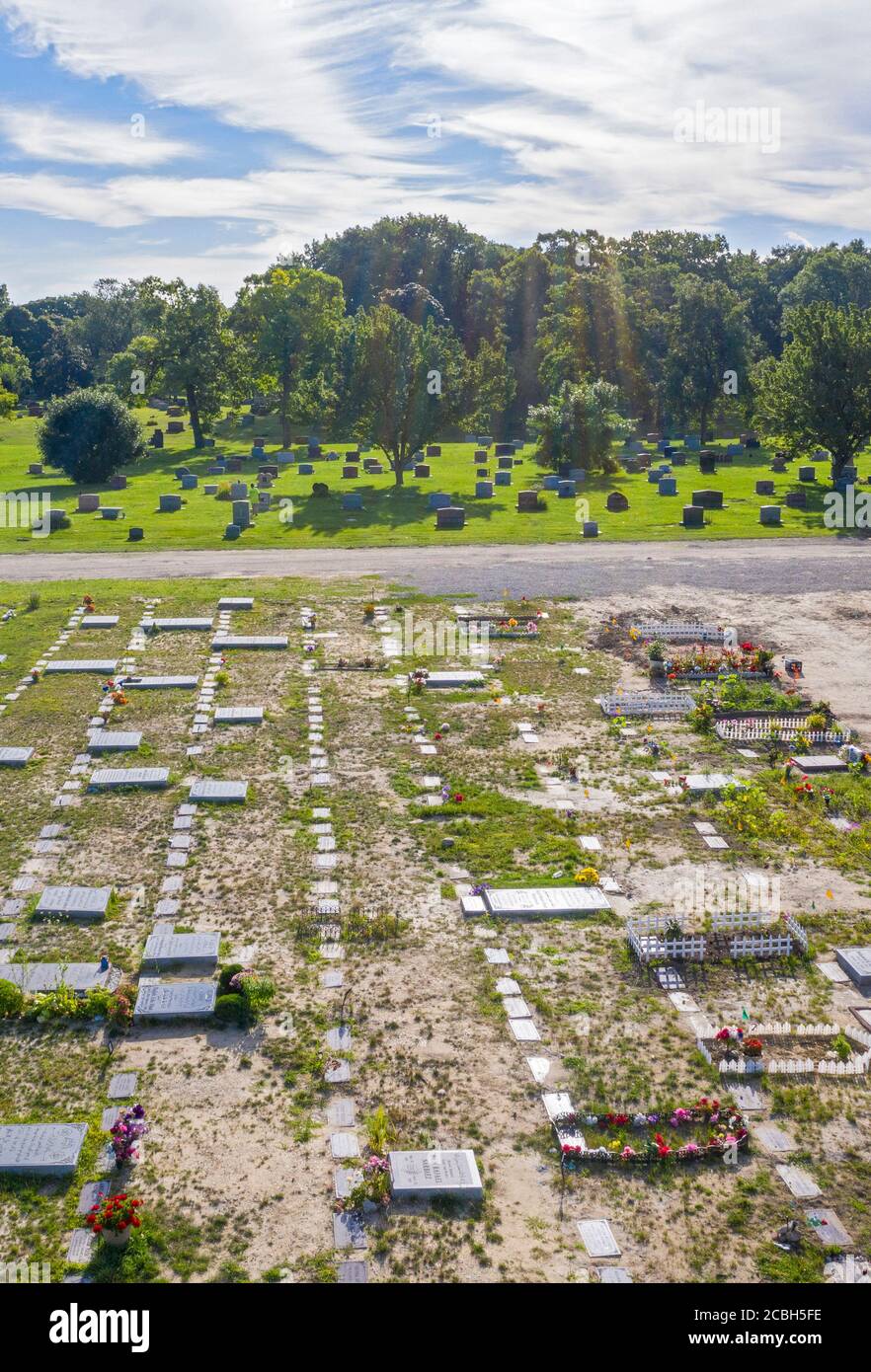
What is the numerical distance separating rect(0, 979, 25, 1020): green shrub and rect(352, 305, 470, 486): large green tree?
47981 millimetres

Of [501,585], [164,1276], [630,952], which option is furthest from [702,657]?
[164,1276]

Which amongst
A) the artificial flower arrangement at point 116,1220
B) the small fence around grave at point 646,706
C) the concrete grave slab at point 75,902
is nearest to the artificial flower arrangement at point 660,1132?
the artificial flower arrangement at point 116,1220

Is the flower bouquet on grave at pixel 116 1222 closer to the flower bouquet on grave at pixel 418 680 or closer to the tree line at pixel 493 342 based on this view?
the flower bouquet on grave at pixel 418 680

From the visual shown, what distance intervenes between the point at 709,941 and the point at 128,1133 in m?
8.37

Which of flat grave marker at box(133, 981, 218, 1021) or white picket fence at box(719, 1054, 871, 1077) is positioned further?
flat grave marker at box(133, 981, 218, 1021)

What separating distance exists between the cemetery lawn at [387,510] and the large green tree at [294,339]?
705 centimetres

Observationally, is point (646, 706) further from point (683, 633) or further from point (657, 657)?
point (683, 633)

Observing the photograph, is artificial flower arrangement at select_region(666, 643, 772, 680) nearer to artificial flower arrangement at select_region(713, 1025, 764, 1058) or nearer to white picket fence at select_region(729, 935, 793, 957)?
white picket fence at select_region(729, 935, 793, 957)

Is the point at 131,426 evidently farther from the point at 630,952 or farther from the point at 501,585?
the point at 630,952

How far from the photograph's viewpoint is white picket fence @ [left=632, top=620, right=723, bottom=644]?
30.4 meters

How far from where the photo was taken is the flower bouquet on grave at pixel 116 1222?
971 centimetres

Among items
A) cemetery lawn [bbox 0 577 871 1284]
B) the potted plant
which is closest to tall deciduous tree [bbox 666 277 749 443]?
the potted plant

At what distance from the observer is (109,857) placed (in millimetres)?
17625
